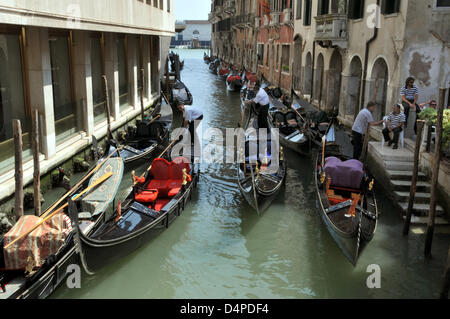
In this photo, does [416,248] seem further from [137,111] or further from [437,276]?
[137,111]

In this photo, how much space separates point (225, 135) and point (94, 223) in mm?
6990

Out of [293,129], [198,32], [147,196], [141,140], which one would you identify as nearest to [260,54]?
[293,129]

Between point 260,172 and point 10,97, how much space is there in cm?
366

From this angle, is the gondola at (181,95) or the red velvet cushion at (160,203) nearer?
the red velvet cushion at (160,203)

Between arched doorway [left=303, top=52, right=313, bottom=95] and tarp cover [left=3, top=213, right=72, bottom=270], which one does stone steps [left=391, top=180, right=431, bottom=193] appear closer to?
tarp cover [left=3, top=213, right=72, bottom=270]

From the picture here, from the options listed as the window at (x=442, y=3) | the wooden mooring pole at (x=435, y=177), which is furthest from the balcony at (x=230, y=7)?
the wooden mooring pole at (x=435, y=177)

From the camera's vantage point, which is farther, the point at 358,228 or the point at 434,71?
the point at 434,71

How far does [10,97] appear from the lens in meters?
6.17

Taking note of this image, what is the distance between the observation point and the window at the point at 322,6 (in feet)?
38.9

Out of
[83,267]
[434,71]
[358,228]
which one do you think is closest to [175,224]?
[83,267]

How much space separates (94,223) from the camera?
15.6ft

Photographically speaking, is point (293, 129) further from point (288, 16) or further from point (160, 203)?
point (288, 16)

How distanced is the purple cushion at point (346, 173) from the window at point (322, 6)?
7223mm

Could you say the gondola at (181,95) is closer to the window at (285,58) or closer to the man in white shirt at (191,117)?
the window at (285,58)
